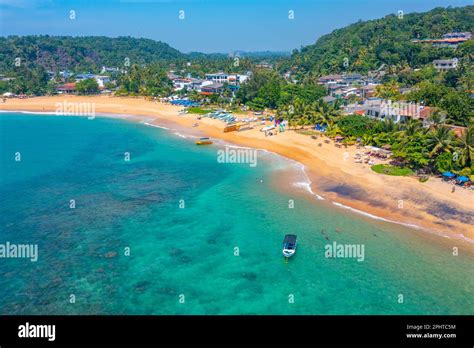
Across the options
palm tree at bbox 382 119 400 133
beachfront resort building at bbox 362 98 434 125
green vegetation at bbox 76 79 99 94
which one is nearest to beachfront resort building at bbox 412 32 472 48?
beachfront resort building at bbox 362 98 434 125

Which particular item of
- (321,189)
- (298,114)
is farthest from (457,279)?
(298,114)

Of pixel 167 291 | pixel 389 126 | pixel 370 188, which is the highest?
pixel 389 126

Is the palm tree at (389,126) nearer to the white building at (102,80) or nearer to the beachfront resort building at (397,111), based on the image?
the beachfront resort building at (397,111)

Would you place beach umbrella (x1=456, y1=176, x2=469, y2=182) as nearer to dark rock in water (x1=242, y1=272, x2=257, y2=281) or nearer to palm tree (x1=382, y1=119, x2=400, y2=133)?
palm tree (x1=382, y1=119, x2=400, y2=133)

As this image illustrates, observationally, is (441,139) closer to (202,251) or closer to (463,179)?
(463,179)

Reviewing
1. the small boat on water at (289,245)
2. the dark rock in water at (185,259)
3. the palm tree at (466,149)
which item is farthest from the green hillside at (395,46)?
the dark rock in water at (185,259)

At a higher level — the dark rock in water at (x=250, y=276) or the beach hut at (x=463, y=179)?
the beach hut at (x=463, y=179)

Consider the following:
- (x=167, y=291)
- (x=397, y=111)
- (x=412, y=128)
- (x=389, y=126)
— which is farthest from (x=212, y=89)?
(x=167, y=291)
